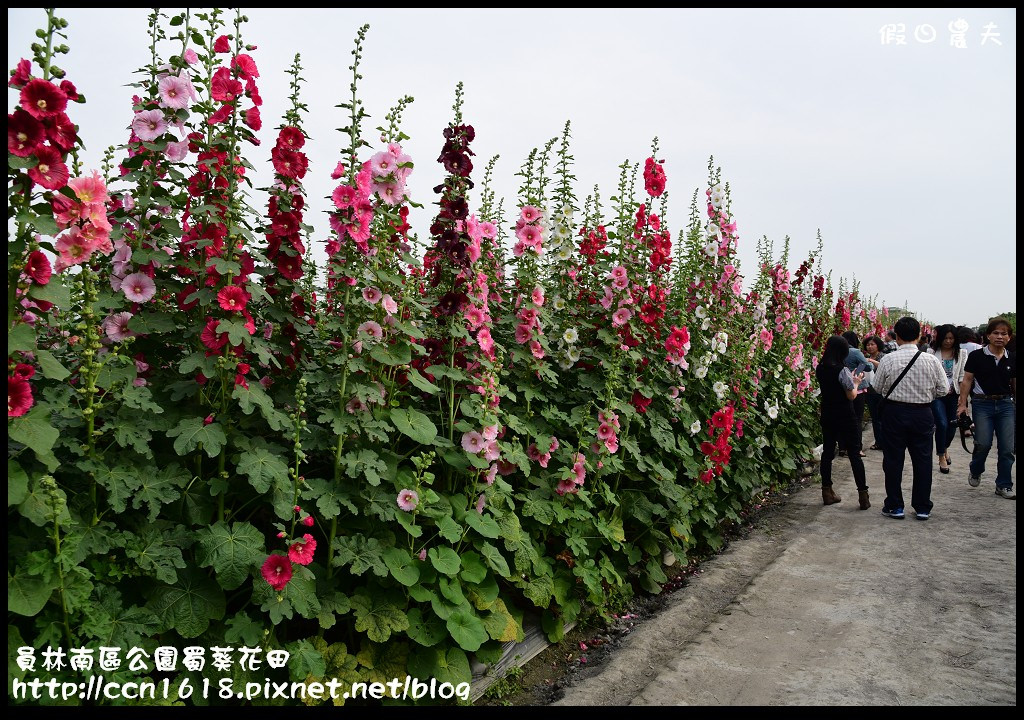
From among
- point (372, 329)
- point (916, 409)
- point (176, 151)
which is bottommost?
point (916, 409)

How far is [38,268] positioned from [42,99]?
20.9 inches

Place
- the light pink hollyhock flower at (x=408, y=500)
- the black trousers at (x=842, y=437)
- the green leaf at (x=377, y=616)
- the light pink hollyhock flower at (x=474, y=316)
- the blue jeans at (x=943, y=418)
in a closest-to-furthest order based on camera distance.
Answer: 1. the green leaf at (x=377, y=616)
2. the light pink hollyhock flower at (x=408, y=500)
3. the light pink hollyhock flower at (x=474, y=316)
4. the black trousers at (x=842, y=437)
5. the blue jeans at (x=943, y=418)

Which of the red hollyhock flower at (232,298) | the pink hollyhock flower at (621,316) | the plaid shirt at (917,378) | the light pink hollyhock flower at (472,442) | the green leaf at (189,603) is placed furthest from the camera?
the plaid shirt at (917,378)

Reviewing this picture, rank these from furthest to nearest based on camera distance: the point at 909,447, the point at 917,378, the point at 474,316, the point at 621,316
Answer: the point at 909,447, the point at 917,378, the point at 621,316, the point at 474,316

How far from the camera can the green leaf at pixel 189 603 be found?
100 inches

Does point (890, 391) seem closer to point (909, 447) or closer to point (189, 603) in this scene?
point (909, 447)

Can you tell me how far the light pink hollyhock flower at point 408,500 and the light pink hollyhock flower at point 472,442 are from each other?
1.34 feet

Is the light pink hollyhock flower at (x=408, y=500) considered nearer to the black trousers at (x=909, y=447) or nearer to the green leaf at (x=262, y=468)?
the green leaf at (x=262, y=468)

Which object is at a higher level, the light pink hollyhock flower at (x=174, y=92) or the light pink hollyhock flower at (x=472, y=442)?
the light pink hollyhock flower at (x=174, y=92)

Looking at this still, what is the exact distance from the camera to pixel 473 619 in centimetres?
320

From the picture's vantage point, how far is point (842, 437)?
23.4 feet

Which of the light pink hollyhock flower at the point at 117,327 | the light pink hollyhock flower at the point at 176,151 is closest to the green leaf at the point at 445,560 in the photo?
Result: the light pink hollyhock flower at the point at 117,327

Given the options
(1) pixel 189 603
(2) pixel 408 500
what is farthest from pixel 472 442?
(1) pixel 189 603
